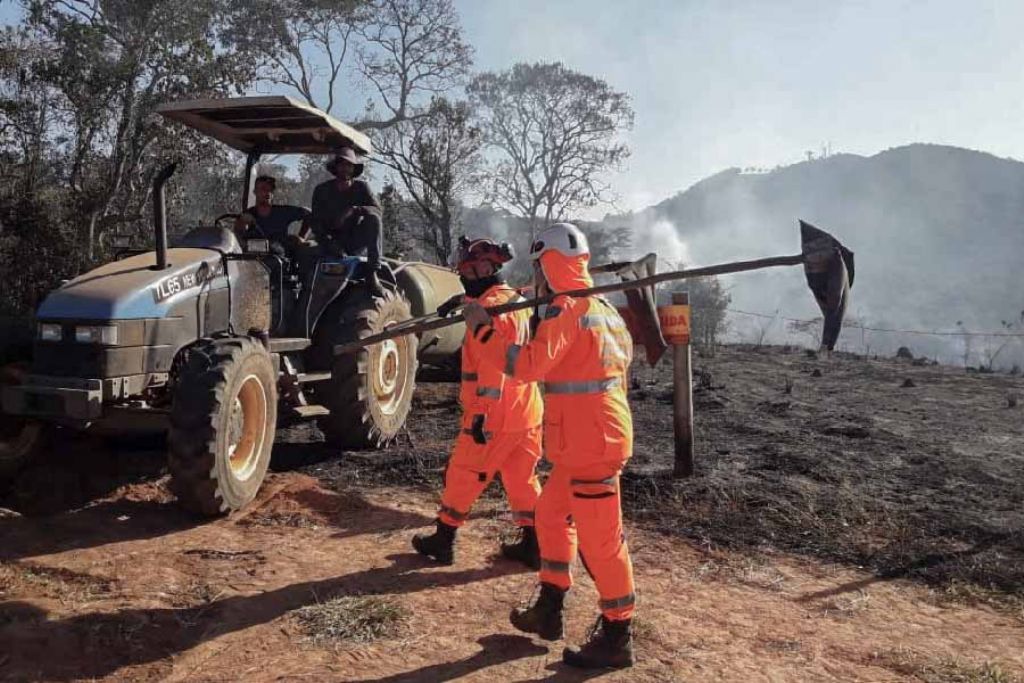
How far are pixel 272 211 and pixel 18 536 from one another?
3593mm

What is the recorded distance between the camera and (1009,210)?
64.2 meters

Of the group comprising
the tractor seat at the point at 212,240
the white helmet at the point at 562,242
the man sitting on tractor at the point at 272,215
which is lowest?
the white helmet at the point at 562,242

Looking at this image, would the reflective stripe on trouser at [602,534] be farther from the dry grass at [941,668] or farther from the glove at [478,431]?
the dry grass at [941,668]

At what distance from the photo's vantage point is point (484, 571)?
452 cm

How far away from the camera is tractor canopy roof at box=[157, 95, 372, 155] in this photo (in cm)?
621

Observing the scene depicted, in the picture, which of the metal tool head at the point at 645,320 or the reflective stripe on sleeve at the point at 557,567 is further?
the metal tool head at the point at 645,320

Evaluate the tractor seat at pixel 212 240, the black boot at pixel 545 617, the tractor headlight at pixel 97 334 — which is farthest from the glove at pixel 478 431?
the tractor seat at pixel 212 240

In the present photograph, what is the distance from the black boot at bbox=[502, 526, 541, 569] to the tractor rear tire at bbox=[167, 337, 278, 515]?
181 cm

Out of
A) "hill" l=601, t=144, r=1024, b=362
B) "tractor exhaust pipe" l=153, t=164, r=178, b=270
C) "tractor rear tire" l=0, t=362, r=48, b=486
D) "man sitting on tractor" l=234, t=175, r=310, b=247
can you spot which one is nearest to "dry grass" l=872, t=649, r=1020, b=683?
"tractor exhaust pipe" l=153, t=164, r=178, b=270

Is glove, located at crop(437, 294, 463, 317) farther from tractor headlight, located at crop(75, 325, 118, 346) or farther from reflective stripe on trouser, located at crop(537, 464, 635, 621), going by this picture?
tractor headlight, located at crop(75, 325, 118, 346)

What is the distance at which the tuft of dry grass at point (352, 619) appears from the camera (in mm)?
3549

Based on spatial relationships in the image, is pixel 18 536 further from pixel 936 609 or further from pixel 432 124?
pixel 432 124

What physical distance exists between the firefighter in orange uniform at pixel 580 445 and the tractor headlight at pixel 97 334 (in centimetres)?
265

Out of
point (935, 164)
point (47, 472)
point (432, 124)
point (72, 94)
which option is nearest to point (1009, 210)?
point (935, 164)
